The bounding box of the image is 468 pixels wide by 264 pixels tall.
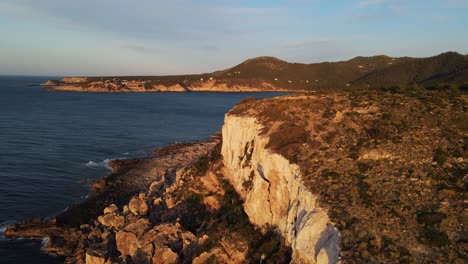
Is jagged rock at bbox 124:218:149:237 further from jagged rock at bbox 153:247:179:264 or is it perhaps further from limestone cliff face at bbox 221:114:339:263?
limestone cliff face at bbox 221:114:339:263

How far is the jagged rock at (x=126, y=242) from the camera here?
26391mm

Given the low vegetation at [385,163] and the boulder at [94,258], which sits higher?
the low vegetation at [385,163]

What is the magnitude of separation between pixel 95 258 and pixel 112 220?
6548 mm

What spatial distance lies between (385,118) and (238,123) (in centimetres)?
1288

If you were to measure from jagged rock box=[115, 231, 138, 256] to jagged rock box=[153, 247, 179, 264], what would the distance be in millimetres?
2325

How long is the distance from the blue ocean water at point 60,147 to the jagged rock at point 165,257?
9.63m

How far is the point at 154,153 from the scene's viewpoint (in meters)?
62.9

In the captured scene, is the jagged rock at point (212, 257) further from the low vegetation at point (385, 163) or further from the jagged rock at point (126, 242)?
the low vegetation at point (385, 163)

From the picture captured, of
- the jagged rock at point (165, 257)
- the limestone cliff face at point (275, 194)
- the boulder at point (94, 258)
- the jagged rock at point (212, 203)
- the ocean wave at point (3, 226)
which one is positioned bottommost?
the ocean wave at point (3, 226)

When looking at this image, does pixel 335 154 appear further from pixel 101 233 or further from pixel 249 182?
pixel 101 233

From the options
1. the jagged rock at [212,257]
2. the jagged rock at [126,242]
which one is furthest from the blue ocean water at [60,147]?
the jagged rock at [212,257]

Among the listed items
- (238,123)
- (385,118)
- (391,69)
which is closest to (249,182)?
(238,123)

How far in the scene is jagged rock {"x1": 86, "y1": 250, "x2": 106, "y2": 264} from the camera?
25703 mm

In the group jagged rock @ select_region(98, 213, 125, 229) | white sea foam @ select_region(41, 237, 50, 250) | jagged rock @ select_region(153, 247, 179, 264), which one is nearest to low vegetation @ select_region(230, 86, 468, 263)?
jagged rock @ select_region(153, 247, 179, 264)
